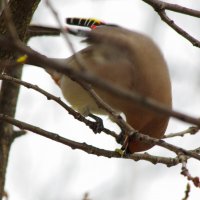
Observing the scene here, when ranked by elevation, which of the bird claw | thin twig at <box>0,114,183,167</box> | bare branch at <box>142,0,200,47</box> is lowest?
thin twig at <box>0,114,183,167</box>

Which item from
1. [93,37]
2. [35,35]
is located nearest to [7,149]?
[35,35]

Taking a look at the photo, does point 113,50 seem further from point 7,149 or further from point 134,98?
point 7,149

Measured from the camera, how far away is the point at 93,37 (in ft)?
7.50

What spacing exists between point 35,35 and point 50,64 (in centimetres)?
273

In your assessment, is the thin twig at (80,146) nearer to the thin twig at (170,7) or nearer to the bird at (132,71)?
the bird at (132,71)

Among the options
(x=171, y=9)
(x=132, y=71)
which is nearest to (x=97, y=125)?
(x=132, y=71)

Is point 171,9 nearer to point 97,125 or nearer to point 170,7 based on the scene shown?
point 170,7

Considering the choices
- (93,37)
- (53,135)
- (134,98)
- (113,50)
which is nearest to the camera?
(134,98)

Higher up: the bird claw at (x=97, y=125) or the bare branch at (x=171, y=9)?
the bare branch at (x=171, y=9)

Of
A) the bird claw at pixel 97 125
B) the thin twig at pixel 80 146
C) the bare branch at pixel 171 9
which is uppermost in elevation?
the bare branch at pixel 171 9

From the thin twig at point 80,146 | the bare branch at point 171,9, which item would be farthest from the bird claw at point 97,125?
the bare branch at point 171,9

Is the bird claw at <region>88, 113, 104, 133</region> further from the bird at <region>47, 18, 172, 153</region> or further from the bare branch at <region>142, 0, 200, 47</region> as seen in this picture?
the bare branch at <region>142, 0, 200, 47</region>

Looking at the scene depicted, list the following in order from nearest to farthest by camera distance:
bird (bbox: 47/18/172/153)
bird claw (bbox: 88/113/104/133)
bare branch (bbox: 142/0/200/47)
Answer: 1. bird (bbox: 47/18/172/153)
2. bare branch (bbox: 142/0/200/47)
3. bird claw (bbox: 88/113/104/133)

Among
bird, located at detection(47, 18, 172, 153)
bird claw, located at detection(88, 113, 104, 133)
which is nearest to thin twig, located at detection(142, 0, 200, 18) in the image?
bird, located at detection(47, 18, 172, 153)
